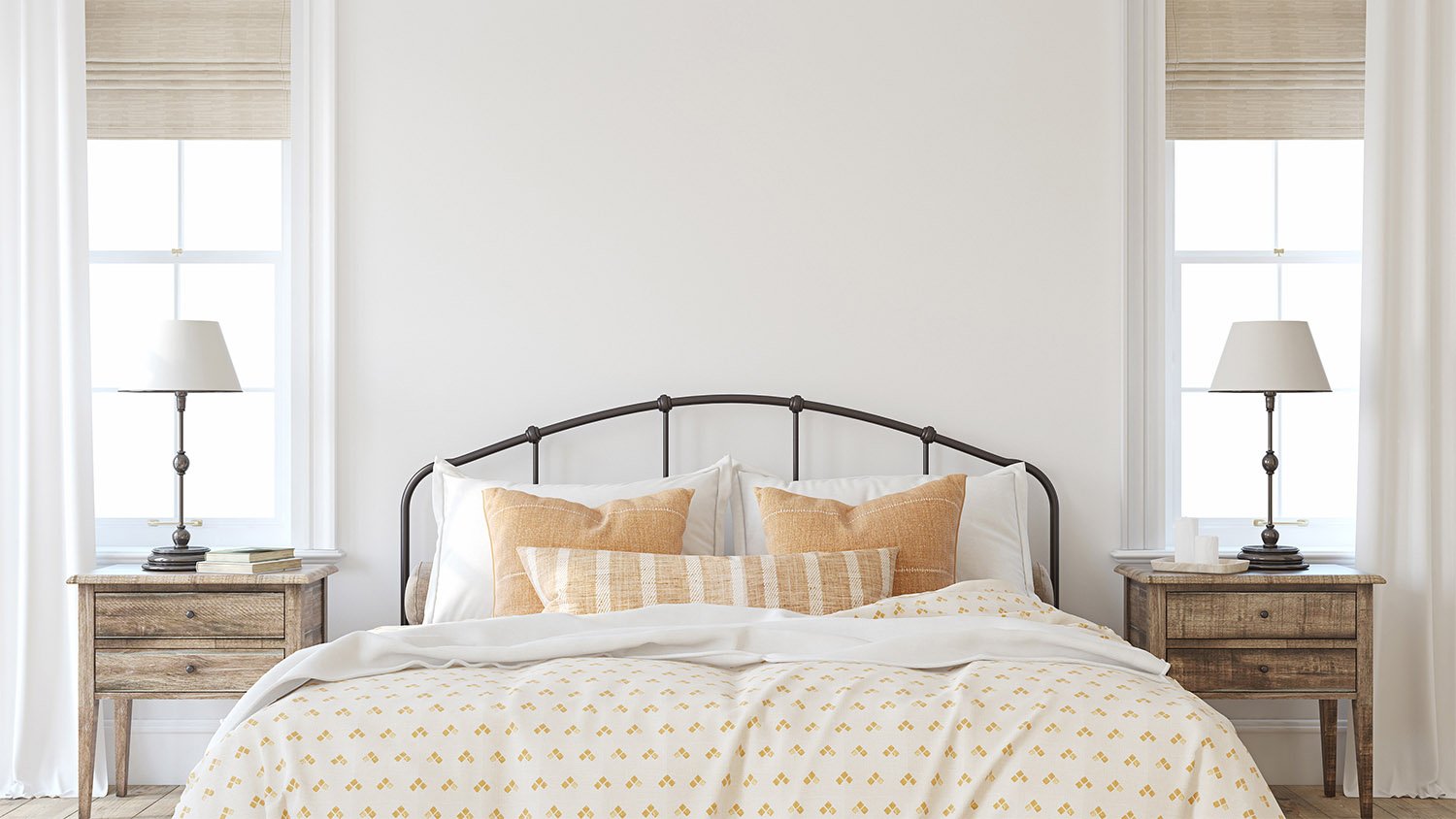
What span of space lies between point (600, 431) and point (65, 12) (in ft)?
6.39

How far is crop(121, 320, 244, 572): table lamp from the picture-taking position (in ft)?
10.1

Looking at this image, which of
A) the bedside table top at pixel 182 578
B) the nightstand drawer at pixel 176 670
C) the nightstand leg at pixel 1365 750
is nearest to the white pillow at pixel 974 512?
the nightstand leg at pixel 1365 750

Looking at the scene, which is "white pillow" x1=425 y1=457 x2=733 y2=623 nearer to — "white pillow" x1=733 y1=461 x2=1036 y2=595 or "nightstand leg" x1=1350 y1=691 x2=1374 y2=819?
"white pillow" x1=733 y1=461 x2=1036 y2=595

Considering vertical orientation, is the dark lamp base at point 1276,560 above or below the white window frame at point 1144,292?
below

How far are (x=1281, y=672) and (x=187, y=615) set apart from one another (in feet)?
9.22

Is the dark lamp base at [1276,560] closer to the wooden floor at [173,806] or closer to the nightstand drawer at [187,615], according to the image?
the wooden floor at [173,806]

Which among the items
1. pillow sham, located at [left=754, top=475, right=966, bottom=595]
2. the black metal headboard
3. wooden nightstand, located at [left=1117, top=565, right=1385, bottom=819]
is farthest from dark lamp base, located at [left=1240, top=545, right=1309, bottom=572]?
pillow sham, located at [left=754, top=475, right=966, bottom=595]

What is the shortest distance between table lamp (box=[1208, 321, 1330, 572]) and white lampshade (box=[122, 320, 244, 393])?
2.76 meters

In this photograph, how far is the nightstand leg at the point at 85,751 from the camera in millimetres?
2934

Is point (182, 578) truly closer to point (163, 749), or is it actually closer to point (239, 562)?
point (239, 562)

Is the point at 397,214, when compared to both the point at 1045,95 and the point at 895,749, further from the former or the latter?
the point at 895,749

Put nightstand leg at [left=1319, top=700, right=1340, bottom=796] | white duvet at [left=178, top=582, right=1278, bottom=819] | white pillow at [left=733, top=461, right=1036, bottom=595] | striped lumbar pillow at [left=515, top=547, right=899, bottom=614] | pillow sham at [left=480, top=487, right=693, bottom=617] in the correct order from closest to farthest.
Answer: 1. white duvet at [left=178, top=582, right=1278, bottom=819]
2. striped lumbar pillow at [left=515, top=547, right=899, bottom=614]
3. pillow sham at [left=480, top=487, right=693, bottom=617]
4. white pillow at [left=733, top=461, right=1036, bottom=595]
5. nightstand leg at [left=1319, top=700, right=1340, bottom=796]

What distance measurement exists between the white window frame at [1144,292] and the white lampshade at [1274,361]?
0.29m

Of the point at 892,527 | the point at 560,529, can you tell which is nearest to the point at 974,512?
the point at 892,527
